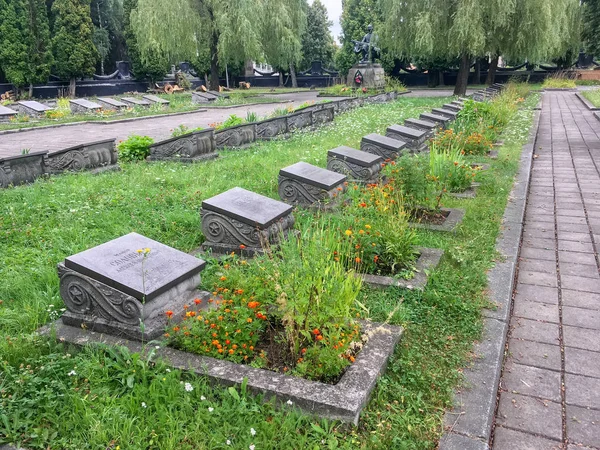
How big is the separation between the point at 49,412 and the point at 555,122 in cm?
1701

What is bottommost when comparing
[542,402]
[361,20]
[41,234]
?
[542,402]

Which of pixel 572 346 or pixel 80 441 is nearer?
pixel 80 441

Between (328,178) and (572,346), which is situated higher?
(328,178)

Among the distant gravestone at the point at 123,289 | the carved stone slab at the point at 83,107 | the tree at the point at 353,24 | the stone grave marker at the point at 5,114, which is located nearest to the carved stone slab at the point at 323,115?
the carved stone slab at the point at 83,107

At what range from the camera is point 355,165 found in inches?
281

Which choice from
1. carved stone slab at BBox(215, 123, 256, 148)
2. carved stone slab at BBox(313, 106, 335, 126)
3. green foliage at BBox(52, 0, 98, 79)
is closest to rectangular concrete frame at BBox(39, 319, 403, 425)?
carved stone slab at BBox(215, 123, 256, 148)

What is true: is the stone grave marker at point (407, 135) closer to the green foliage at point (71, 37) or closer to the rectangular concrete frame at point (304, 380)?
the rectangular concrete frame at point (304, 380)

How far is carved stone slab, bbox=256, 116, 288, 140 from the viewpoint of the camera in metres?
11.8

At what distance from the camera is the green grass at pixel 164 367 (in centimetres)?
250

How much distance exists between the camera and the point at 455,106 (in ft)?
48.6

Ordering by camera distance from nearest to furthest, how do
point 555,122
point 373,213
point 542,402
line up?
point 542,402 → point 373,213 → point 555,122

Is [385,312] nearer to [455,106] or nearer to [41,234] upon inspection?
[41,234]

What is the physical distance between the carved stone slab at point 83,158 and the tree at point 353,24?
102 feet

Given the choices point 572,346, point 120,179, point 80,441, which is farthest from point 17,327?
point 120,179
